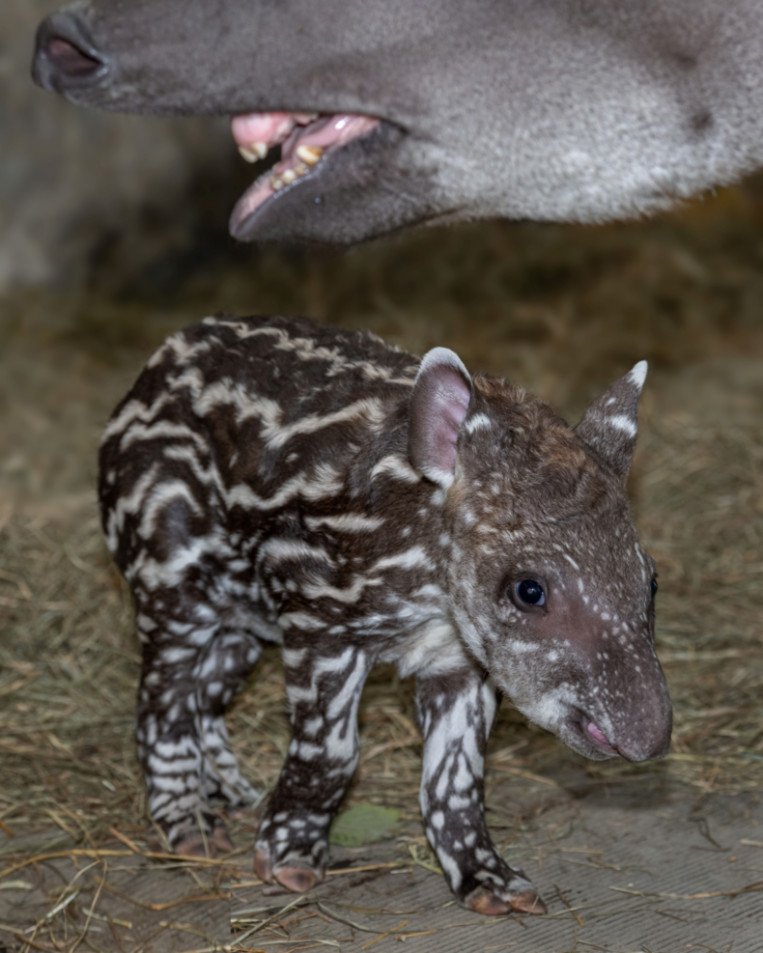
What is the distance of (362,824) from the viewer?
13.9 feet

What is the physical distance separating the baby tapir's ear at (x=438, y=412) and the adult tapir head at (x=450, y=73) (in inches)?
29.9

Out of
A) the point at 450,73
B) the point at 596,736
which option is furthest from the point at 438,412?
the point at 450,73

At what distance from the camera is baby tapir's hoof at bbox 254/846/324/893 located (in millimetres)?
3930

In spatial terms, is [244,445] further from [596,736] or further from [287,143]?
[596,736]

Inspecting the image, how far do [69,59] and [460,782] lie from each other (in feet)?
6.32

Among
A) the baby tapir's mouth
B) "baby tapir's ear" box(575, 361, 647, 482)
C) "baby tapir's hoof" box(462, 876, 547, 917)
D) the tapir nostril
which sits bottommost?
"baby tapir's hoof" box(462, 876, 547, 917)

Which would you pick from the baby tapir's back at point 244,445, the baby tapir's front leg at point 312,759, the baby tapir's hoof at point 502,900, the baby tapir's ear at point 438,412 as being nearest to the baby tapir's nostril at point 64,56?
the baby tapir's back at point 244,445

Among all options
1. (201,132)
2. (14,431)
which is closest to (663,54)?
(14,431)

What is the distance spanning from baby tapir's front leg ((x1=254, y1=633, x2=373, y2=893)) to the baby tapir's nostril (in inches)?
55.9

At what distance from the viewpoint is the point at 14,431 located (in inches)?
290

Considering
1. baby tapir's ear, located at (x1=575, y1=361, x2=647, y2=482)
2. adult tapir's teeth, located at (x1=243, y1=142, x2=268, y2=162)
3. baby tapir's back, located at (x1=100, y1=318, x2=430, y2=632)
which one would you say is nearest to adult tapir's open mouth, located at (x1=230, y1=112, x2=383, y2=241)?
adult tapir's teeth, located at (x1=243, y1=142, x2=268, y2=162)

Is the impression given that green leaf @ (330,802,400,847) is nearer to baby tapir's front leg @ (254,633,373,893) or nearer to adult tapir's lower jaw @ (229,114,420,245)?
baby tapir's front leg @ (254,633,373,893)

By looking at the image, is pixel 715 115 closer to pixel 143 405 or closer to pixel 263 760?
pixel 143 405

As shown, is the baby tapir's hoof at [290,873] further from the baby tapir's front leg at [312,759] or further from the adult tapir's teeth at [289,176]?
the adult tapir's teeth at [289,176]
